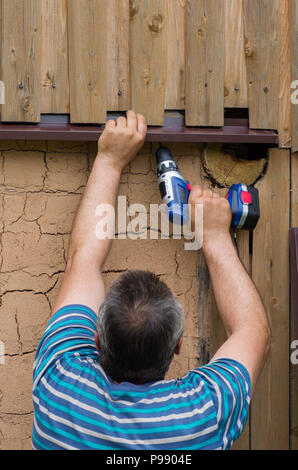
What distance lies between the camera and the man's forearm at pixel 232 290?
75.7 inches

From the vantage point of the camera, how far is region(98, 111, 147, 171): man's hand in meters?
2.17

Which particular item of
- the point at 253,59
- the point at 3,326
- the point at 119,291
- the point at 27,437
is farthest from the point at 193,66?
the point at 27,437

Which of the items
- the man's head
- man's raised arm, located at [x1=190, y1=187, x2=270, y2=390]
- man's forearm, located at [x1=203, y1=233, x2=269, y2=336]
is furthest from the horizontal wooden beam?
the man's head

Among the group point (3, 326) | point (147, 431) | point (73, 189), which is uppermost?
point (73, 189)

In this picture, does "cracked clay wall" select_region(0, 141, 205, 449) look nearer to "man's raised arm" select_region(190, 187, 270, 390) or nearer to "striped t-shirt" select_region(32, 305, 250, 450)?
"man's raised arm" select_region(190, 187, 270, 390)

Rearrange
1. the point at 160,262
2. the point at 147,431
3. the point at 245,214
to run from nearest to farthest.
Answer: the point at 147,431
the point at 245,214
the point at 160,262

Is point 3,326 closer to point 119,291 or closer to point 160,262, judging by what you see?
point 160,262

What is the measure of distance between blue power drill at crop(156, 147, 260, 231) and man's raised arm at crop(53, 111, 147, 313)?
0.53 feet

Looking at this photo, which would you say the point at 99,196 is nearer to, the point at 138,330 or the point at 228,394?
the point at 138,330

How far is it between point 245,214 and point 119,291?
979 mm

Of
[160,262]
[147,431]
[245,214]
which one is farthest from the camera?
[160,262]

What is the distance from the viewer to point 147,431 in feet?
4.68

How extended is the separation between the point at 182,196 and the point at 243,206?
0.96 ft

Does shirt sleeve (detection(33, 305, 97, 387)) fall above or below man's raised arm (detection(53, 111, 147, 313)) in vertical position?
below
